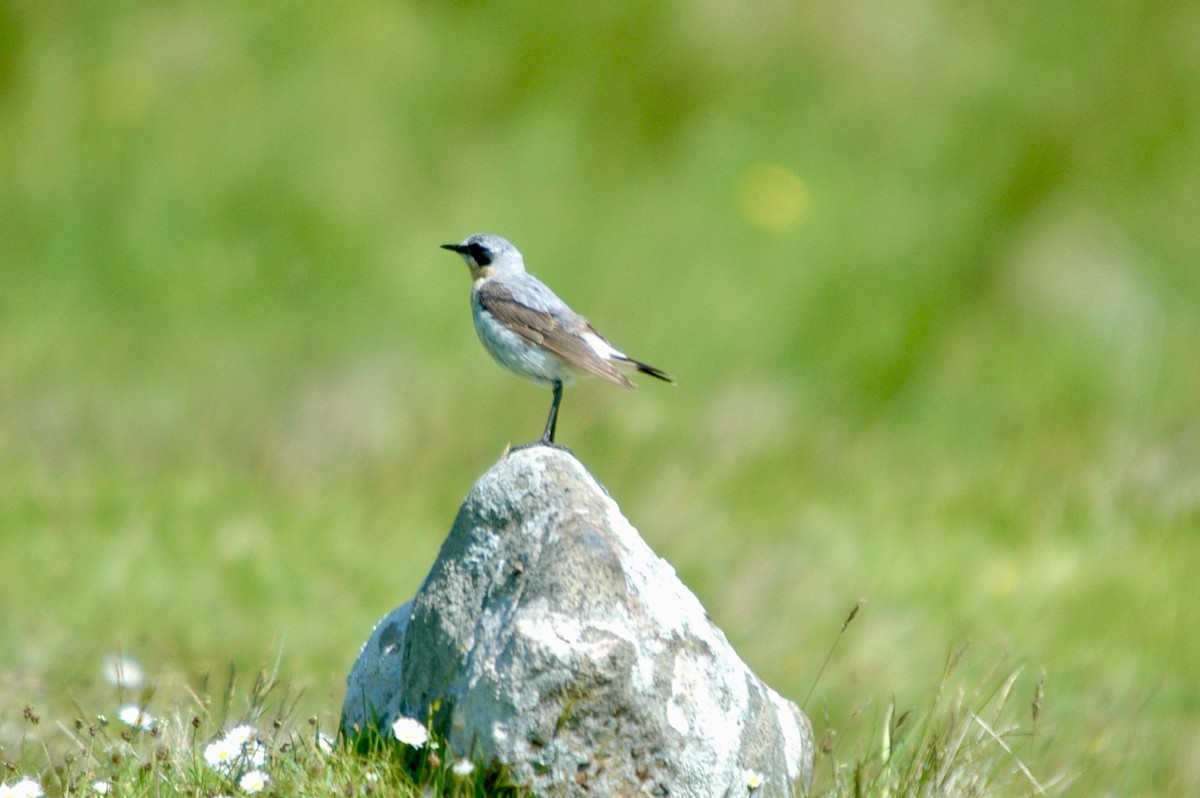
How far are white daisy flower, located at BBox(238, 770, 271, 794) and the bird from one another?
1912 mm

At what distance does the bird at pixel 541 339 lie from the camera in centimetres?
636

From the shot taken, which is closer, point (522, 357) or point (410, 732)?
point (410, 732)

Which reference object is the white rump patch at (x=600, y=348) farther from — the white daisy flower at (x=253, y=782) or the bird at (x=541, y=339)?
the white daisy flower at (x=253, y=782)


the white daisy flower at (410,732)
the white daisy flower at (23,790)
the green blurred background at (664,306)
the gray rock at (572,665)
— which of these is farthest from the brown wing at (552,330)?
the green blurred background at (664,306)

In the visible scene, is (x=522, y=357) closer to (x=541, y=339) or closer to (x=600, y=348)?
(x=541, y=339)

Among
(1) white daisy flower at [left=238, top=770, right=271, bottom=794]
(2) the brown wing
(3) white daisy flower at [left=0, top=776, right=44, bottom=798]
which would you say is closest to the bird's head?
(2) the brown wing

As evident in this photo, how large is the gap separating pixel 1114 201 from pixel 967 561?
17.8 ft

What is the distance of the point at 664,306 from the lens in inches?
543

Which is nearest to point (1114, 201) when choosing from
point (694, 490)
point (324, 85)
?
point (694, 490)

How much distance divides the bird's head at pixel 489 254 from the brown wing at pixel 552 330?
0.40 metres

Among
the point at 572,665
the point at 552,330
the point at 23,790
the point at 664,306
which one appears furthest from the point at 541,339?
the point at 664,306

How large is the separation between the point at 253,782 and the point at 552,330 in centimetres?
241

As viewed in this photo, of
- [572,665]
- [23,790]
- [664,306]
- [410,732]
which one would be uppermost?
[572,665]

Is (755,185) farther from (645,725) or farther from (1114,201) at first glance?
(645,725)
